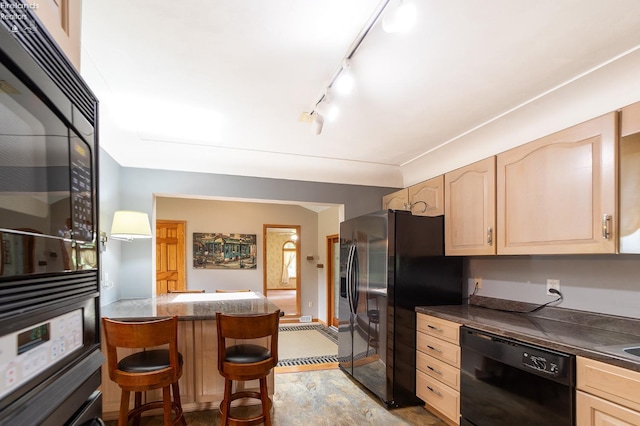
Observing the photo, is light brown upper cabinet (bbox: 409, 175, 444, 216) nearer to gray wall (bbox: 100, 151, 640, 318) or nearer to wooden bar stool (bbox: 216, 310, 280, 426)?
gray wall (bbox: 100, 151, 640, 318)

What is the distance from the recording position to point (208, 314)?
246 cm

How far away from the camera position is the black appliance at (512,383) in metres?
1.71

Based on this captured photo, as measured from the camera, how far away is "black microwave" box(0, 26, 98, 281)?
1.55ft

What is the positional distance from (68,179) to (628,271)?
8.84 ft

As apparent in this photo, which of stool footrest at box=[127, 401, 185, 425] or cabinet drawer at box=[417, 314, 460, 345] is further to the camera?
cabinet drawer at box=[417, 314, 460, 345]

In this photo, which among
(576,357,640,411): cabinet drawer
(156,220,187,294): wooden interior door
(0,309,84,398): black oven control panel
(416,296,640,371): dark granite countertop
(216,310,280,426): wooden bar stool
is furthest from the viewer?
(156,220,187,294): wooden interior door

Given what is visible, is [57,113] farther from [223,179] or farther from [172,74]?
[223,179]

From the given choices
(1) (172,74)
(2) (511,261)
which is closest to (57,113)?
(1) (172,74)

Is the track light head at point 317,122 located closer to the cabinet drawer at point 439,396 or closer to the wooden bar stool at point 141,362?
the wooden bar stool at point 141,362

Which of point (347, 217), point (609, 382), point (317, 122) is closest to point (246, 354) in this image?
point (317, 122)

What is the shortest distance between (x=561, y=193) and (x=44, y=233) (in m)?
2.46

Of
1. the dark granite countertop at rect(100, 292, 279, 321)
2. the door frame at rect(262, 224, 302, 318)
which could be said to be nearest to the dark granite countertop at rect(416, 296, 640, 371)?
the dark granite countertop at rect(100, 292, 279, 321)

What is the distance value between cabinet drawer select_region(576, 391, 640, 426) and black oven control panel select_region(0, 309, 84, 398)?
206 cm

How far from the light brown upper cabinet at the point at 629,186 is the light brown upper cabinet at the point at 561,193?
45mm
